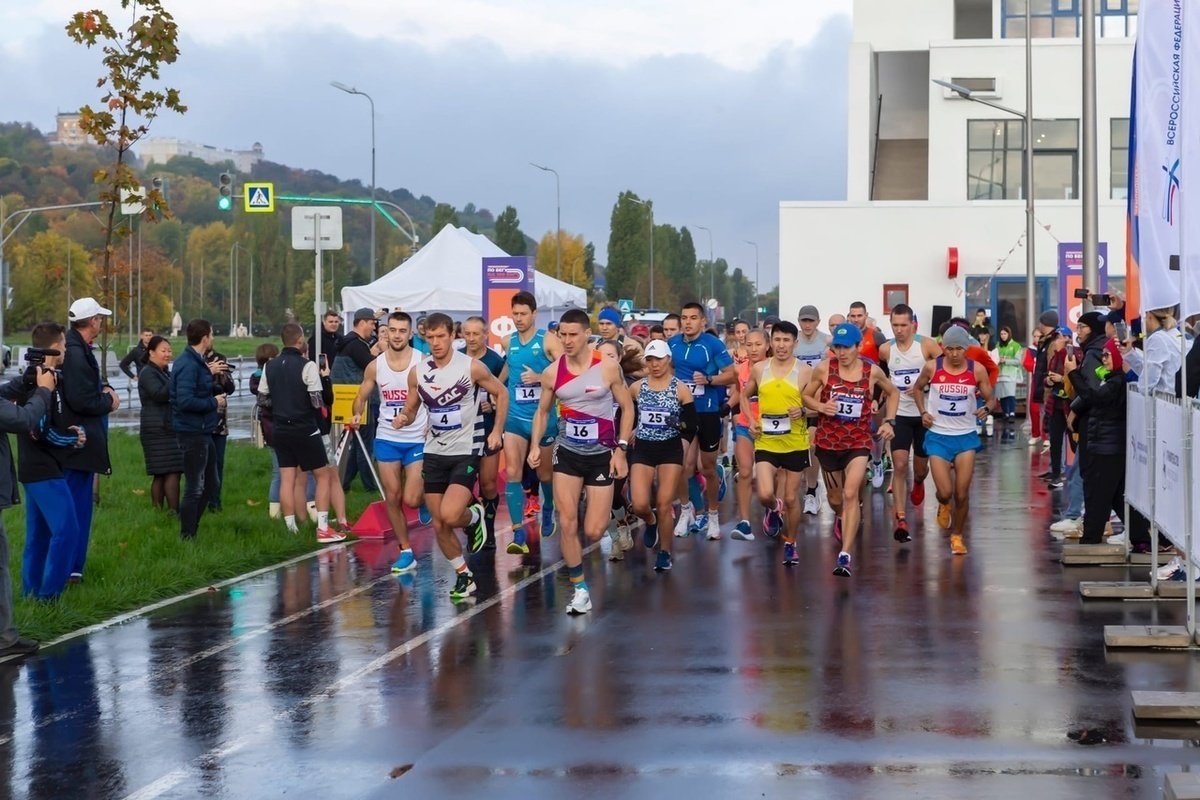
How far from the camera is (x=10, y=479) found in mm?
9438

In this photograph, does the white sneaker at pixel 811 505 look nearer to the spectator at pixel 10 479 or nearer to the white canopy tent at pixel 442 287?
the spectator at pixel 10 479

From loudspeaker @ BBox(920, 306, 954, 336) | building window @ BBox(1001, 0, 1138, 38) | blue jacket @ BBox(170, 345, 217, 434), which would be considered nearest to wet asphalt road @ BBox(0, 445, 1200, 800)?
blue jacket @ BBox(170, 345, 217, 434)

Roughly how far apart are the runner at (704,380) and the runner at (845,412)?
1627 millimetres

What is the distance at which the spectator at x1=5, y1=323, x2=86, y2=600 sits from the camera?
10.5m

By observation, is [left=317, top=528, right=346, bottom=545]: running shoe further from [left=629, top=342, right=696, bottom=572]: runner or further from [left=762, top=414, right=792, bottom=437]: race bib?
[left=762, top=414, right=792, bottom=437]: race bib

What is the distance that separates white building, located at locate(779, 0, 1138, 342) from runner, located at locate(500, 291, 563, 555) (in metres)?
26.4

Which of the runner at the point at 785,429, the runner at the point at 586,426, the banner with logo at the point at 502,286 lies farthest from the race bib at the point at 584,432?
the banner with logo at the point at 502,286

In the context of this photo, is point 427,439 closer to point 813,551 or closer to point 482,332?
point 482,332

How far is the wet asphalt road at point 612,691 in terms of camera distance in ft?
21.4

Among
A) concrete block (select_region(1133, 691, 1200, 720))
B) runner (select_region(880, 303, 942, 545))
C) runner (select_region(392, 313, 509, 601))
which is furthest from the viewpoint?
runner (select_region(880, 303, 942, 545))

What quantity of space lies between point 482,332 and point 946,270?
28410mm

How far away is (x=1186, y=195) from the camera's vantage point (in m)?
8.76

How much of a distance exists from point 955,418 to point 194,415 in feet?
21.6

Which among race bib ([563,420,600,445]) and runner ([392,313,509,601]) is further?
runner ([392,313,509,601])
